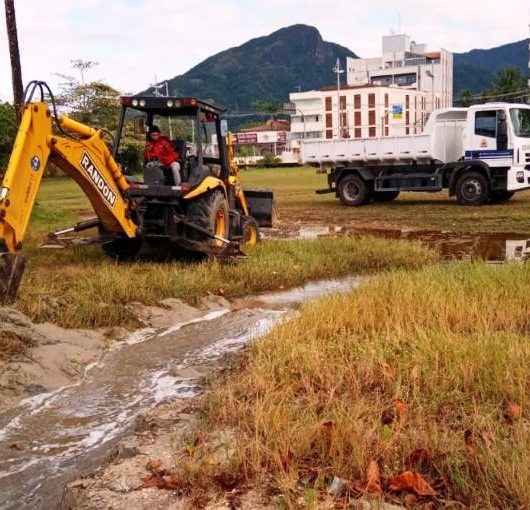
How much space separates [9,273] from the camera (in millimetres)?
6723

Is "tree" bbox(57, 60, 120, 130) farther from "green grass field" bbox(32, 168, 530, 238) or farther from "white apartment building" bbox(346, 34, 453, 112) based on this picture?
"white apartment building" bbox(346, 34, 453, 112)

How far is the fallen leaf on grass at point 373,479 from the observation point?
134 inches

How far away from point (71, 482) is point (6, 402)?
1552mm

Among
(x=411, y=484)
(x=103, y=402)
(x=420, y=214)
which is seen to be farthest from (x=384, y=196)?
(x=411, y=484)

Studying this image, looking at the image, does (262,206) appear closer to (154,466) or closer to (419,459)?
(154,466)

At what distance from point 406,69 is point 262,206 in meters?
124

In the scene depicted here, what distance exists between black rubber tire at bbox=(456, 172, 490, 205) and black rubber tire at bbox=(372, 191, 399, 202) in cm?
318

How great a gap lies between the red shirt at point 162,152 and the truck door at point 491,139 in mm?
11564

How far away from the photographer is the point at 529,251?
12344 millimetres

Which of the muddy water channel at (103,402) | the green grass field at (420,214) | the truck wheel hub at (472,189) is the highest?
the truck wheel hub at (472,189)

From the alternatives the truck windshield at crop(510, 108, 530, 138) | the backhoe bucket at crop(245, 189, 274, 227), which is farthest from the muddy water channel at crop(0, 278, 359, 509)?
the truck windshield at crop(510, 108, 530, 138)

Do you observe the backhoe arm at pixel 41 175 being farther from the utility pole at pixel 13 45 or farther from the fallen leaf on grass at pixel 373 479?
the utility pole at pixel 13 45

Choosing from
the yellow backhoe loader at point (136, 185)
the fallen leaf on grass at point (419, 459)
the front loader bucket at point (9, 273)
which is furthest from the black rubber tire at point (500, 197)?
the fallen leaf on grass at point (419, 459)

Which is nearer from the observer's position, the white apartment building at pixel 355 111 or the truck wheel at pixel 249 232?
the truck wheel at pixel 249 232
